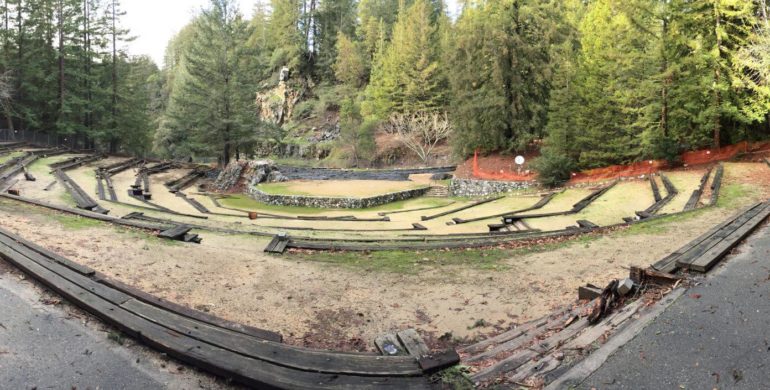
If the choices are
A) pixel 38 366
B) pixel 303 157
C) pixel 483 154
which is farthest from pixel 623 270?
pixel 303 157

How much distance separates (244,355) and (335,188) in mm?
26358

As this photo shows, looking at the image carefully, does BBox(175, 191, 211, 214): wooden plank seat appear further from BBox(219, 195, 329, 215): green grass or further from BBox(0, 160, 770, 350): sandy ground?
BBox(0, 160, 770, 350): sandy ground

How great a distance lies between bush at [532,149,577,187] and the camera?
79.5 ft

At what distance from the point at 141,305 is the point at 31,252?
2.36 metres

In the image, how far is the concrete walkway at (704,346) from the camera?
2869 millimetres

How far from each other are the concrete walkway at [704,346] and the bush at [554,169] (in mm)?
20694

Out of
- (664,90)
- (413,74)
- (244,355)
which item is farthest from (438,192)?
(244,355)

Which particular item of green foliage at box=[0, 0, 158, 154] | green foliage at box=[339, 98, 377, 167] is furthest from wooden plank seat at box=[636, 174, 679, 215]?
green foliage at box=[0, 0, 158, 154]

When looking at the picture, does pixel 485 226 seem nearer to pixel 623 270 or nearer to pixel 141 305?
pixel 623 270

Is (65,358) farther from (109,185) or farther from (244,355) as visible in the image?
(109,185)

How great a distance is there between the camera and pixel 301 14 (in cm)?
7075

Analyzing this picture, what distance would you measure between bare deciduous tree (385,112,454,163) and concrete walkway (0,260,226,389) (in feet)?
138

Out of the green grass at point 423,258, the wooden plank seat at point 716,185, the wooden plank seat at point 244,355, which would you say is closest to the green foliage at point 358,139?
the wooden plank seat at point 716,185

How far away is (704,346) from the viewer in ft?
10.7
